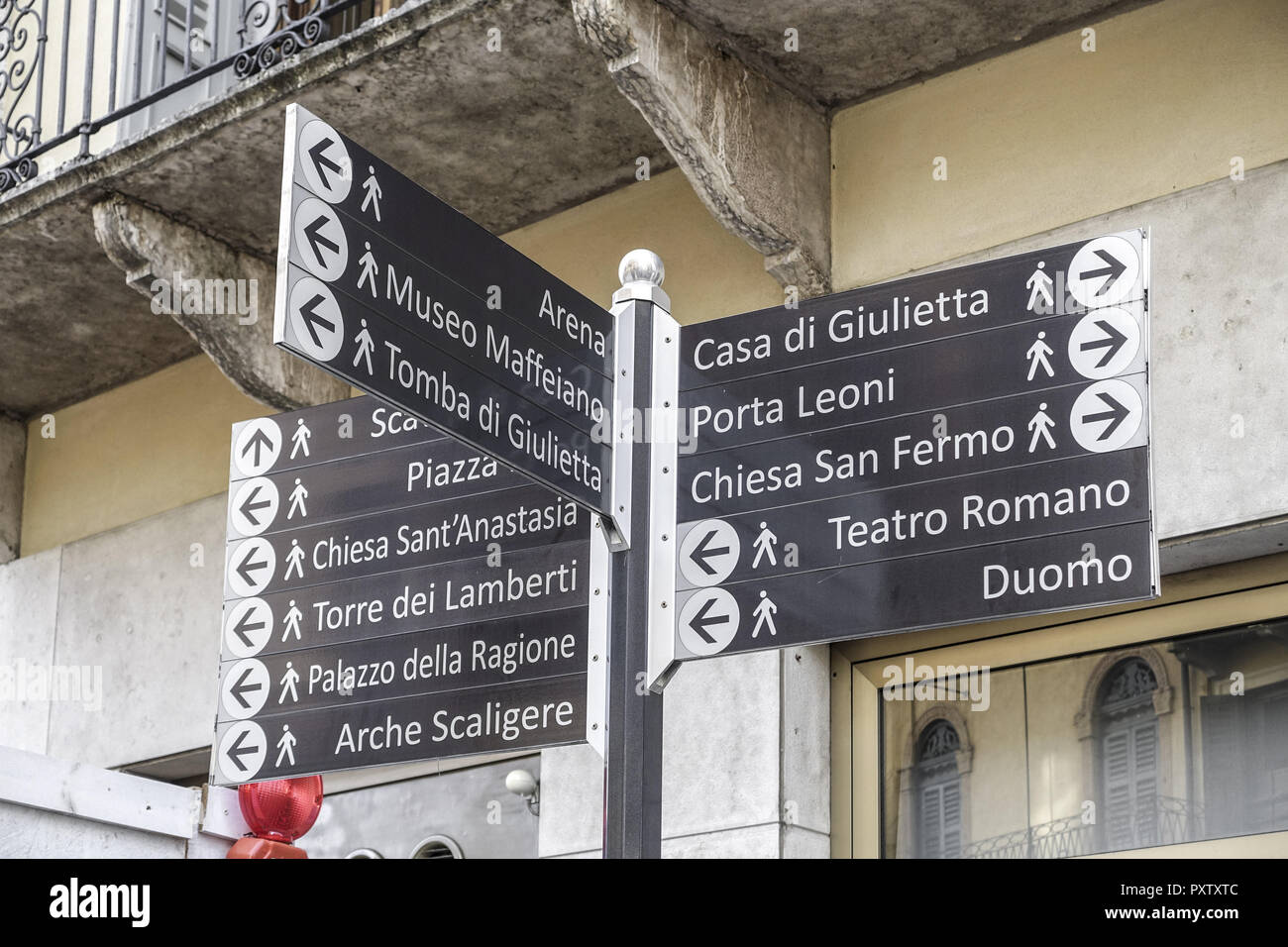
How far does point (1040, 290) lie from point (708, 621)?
90 centimetres

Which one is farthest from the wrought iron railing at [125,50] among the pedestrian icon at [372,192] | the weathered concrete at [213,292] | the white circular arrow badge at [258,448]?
the pedestrian icon at [372,192]

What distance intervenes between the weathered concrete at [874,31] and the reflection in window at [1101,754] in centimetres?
179

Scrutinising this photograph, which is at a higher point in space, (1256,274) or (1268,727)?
(1256,274)

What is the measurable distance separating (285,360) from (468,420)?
308cm

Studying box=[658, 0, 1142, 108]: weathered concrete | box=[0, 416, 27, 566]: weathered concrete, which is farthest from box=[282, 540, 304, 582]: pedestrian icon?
box=[0, 416, 27, 566]: weathered concrete

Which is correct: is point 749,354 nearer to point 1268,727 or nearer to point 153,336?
point 1268,727

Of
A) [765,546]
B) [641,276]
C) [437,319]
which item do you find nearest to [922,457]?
[765,546]

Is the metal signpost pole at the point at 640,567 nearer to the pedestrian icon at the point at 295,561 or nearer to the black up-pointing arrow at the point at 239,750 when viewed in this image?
the pedestrian icon at the point at 295,561

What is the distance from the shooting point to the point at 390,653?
3969 mm

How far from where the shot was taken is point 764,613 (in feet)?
11.5

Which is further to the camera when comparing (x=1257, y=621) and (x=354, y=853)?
(x=354, y=853)

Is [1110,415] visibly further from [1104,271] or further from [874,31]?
[874,31]
